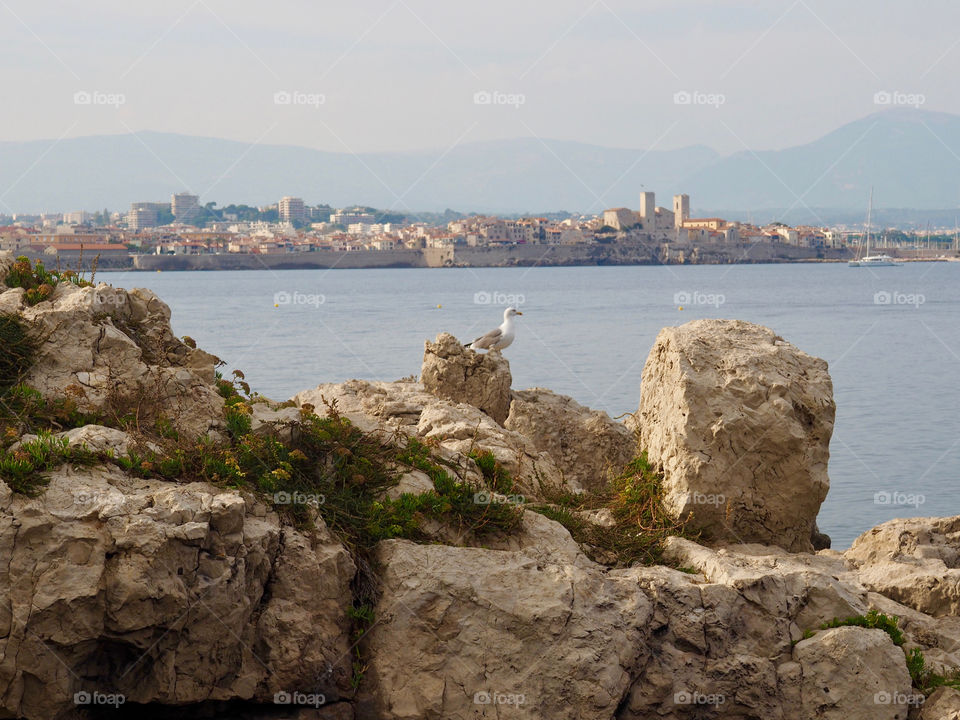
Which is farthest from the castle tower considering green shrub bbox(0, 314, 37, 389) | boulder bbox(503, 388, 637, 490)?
green shrub bbox(0, 314, 37, 389)

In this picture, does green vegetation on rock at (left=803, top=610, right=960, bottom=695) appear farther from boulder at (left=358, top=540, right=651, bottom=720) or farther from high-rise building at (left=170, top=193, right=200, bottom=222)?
high-rise building at (left=170, top=193, right=200, bottom=222)

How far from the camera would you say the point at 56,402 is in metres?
7.66

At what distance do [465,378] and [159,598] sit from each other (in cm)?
614

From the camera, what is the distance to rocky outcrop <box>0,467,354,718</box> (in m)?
6.18

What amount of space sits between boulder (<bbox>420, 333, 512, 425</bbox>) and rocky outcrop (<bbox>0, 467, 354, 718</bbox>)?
4.98 m

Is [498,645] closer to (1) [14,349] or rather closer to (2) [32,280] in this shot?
(1) [14,349]

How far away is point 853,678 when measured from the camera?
705 centimetres

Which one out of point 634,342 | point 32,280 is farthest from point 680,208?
point 32,280

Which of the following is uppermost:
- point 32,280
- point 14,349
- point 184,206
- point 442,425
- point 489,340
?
point 184,206

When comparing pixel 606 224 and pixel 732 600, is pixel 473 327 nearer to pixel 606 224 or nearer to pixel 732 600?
pixel 732 600

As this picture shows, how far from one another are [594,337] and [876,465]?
960 inches

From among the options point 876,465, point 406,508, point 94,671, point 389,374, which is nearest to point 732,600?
point 406,508

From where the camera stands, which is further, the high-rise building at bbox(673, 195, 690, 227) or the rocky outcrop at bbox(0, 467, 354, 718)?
the high-rise building at bbox(673, 195, 690, 227)

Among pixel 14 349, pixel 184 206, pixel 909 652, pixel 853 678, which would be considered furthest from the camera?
pixel 184 206
